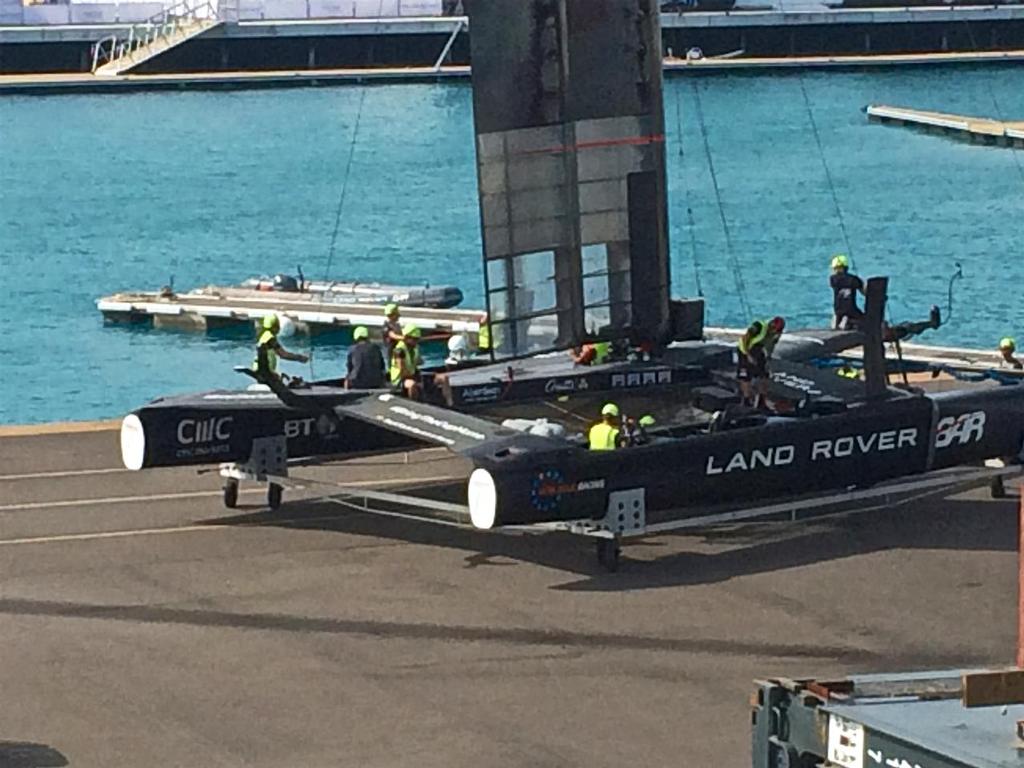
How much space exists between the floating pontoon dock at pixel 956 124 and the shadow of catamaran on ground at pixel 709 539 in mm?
60702

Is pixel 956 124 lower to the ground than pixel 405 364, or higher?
lower

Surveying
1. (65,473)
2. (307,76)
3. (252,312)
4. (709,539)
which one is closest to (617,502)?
(709,539)

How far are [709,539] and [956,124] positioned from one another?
67331mm

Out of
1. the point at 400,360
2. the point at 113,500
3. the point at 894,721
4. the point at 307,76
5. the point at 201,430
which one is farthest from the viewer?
the point at 307,76

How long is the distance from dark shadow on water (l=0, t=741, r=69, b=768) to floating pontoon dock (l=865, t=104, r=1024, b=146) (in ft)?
224

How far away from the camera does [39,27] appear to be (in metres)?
116

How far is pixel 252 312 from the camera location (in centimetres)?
4628

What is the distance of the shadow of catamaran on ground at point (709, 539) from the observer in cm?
1964

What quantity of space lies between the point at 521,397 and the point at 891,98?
8354 centimetres

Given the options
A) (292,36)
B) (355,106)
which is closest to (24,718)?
(355,106)

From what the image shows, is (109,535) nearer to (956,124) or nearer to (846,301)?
(846,301)

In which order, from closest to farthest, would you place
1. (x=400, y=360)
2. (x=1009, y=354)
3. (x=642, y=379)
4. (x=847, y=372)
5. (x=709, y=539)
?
(x=709, y=539) → (x=400, y=360) → (x=642, y=379) → (x=847, y=372) → (x=1009, y=354)

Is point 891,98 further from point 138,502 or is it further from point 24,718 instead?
point 24,718

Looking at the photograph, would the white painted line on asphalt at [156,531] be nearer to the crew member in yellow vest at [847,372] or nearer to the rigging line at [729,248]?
the crew member in yellow vest at [847,372]
